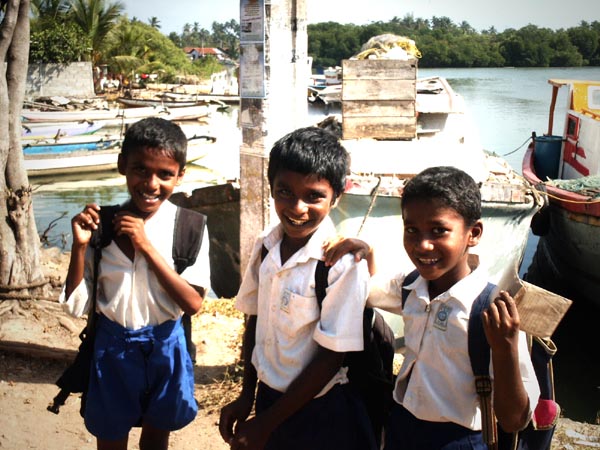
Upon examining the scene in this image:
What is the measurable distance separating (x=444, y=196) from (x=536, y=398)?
64cm

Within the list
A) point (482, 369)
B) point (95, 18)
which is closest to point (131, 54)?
point (95, 18)

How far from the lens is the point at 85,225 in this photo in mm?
2014

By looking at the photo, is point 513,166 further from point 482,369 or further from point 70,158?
point 482,369

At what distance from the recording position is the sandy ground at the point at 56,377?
10.3ft

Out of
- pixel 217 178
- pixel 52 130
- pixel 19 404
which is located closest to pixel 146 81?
pixel 52 130

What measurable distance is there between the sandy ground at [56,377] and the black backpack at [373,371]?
4.97 feet

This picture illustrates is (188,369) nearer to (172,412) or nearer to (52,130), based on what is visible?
(172,412)

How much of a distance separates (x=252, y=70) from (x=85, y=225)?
173cm

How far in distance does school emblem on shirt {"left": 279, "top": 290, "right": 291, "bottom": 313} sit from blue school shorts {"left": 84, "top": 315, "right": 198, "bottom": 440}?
521 millimetres

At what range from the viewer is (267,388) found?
1916mm

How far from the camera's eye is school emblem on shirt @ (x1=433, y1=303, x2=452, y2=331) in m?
1.73

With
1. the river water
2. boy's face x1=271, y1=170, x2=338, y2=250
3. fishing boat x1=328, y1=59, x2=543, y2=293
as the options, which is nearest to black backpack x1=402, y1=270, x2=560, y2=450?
boy's face x1=271, y1=170, x2=338, y2=250

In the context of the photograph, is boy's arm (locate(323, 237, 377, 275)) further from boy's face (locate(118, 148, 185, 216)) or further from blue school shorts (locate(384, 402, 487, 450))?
boy's face (locate(118, 148, 185, 216))

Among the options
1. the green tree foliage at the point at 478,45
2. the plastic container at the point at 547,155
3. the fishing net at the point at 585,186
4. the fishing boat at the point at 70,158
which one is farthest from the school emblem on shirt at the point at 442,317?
the green tree foliage at the point at 478,45
